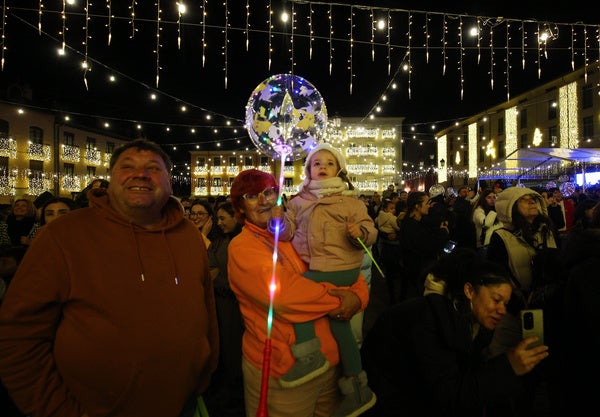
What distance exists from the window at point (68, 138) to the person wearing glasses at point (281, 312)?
3208cm

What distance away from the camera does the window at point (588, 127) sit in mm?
26766

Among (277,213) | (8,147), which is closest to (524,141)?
(277,213)

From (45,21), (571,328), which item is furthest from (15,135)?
(571,328)

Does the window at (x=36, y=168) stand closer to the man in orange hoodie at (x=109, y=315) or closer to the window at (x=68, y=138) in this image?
the window at (x=68, y=138)

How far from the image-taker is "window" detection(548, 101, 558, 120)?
30.1 meters

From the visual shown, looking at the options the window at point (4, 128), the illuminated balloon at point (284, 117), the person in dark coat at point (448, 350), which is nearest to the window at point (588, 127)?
the illuminated balloon at point (284, 117)

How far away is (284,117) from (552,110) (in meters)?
35.3

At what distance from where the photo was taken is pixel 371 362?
218 centimetres

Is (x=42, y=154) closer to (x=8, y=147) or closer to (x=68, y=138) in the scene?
(x=8, y=147)

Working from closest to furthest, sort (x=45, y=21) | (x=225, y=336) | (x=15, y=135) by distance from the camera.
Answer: (x=225, y=336) → (x=45, y=21) → (x=15, y=135)

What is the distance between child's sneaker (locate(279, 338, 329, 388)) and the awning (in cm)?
1701

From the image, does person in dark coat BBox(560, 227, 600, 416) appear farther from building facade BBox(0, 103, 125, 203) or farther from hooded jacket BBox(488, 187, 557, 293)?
building facade BBox(0, 103, 125, 203)

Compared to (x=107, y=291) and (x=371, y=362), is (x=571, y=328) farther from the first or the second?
(x=107, y=291)

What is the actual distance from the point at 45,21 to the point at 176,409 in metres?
12.2
